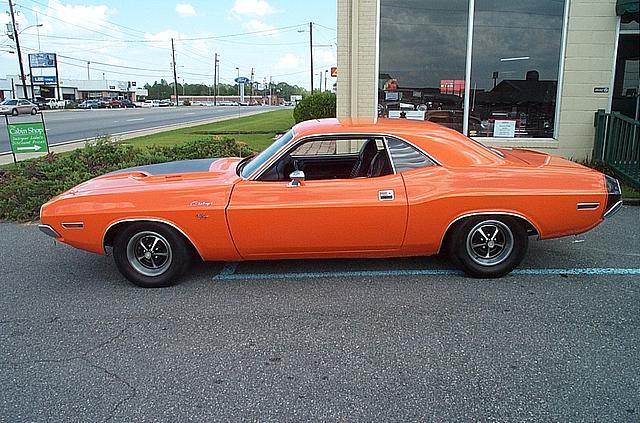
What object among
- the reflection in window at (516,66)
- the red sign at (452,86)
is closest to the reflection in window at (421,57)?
the red sign at (452,86)

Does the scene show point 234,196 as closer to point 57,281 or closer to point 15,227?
point 57,281

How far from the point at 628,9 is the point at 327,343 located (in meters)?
8.56

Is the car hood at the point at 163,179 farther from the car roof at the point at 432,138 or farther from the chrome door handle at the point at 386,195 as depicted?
the chrome door handle at the point at 386,195

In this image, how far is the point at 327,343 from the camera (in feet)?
11.2

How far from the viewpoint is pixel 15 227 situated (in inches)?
266

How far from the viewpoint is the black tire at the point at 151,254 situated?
428 cm

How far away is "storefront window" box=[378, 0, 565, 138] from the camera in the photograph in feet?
31.1

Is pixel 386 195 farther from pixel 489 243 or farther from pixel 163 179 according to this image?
pixel 163 179

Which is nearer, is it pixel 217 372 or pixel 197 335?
pixel 217 372

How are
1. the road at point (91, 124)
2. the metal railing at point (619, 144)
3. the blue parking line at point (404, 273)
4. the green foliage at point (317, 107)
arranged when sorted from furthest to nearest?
the road at point (91, 124) → the green foliage at point (317, 107) → the metal railing at point (619, 144) → the blue parking line at point (404, 273)

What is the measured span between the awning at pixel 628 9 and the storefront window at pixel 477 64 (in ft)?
3.01

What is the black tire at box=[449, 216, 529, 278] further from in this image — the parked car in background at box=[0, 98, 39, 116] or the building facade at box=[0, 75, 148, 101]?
the building facade at box=[0, 75, 148, 101]

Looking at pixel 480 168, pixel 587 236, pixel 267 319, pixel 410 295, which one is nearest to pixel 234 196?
pixel 267 319

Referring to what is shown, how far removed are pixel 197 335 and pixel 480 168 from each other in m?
2.73
